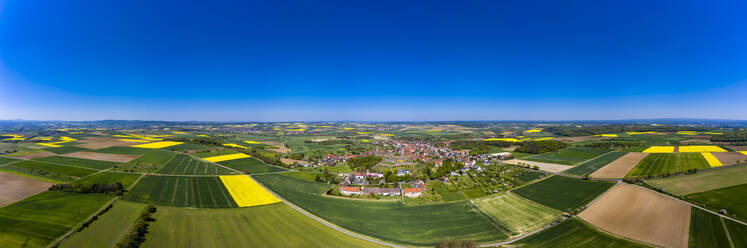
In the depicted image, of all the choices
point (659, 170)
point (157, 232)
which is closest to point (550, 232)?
point (659, 170)

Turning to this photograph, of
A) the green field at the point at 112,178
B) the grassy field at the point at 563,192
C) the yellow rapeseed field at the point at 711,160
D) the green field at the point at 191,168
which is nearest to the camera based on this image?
the grassy field at the point at 563,192

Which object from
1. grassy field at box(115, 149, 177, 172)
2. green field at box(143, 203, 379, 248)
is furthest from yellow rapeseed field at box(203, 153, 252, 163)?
green field at box(143, 203, 379, 248)

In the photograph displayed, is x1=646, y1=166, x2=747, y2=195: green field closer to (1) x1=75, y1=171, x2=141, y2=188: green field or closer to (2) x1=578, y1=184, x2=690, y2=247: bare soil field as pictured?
(2) x1=578, y1=184, x2=690, y2=247: bare soil field

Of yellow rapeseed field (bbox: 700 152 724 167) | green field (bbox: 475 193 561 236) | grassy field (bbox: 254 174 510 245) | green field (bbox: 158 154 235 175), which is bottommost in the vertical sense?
grassy field (bbox: 254 174 510 245)

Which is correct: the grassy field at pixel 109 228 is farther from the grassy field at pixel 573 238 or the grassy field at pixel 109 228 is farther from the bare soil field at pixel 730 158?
the bare soil field at pixel 730 158

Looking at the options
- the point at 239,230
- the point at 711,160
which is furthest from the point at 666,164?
the point at 239,230

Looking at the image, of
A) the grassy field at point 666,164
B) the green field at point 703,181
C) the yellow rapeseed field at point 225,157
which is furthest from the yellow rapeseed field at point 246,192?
the grassy field at point 666,164
